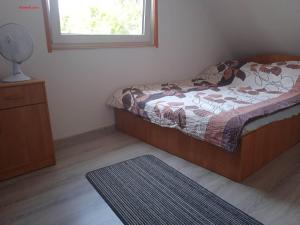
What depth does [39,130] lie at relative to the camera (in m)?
2.05

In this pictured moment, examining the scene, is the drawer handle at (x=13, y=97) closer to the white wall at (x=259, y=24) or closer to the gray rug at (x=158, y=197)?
the gray rug at (x=158, y=197)

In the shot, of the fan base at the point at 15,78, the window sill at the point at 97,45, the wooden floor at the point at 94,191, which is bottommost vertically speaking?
the wooden floor at the point at 94,191

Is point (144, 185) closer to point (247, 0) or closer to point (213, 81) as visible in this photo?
point (213, 81)

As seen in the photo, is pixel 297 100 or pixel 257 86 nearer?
pixel 297 100

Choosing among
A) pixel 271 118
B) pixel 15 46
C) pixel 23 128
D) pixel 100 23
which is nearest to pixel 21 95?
pixel 23 128

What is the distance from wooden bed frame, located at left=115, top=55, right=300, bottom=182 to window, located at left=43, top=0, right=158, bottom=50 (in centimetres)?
86

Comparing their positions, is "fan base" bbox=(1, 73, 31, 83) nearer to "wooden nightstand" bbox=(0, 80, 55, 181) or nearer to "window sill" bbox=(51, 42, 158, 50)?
"wooden nightstand" bbox=(0, 80, 55, 181)

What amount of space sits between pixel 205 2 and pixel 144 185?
268 centimetres

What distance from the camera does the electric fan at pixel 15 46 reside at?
1.89m

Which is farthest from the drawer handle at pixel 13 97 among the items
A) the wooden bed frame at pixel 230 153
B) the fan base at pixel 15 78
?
the wooden bed frame at pixel 230 153

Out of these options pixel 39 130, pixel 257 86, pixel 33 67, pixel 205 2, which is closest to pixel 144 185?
pixel 39 130

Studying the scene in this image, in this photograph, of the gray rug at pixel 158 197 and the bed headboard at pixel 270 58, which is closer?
the gray rug at pixel 158 197

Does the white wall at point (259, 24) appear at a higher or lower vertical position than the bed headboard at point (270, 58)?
higher

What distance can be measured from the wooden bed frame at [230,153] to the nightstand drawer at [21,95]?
1.02 meters
